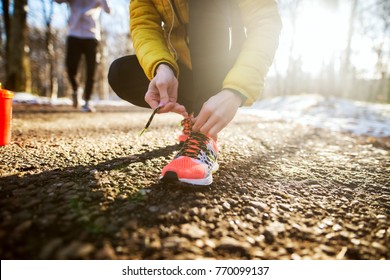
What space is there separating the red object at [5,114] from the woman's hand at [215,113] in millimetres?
1186

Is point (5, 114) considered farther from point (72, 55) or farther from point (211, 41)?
point (72, 55)

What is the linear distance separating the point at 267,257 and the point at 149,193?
504mm

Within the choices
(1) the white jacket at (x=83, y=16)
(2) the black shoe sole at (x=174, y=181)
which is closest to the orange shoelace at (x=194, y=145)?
(2) the black shoe sole at (x=174, y=181)

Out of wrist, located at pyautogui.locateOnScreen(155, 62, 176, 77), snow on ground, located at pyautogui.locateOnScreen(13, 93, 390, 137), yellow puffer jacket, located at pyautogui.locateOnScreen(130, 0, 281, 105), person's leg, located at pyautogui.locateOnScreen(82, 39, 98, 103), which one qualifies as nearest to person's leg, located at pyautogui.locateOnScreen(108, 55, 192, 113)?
yellow puffer jacket, located at pyautogui.locateOnScreen(130, 0, 281, 105)

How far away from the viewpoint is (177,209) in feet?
2.83

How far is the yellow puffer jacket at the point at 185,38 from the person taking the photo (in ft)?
3.32

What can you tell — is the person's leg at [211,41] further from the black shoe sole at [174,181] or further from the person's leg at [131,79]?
the black shoe sole at [174,181]

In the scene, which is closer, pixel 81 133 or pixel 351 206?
pixel 351 206

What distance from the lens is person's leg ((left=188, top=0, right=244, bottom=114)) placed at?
4.33ft

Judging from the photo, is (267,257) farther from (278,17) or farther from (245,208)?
(278,17)

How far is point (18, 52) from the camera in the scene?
232 inches

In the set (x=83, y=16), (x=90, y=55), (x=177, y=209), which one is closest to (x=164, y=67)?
(x=177, y=209)
